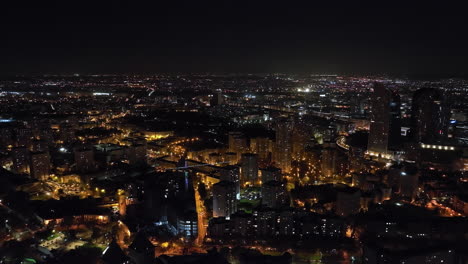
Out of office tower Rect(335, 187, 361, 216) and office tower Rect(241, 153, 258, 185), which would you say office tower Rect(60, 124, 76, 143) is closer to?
office tower Rect(241, 153, 258, 185)

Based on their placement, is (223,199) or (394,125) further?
(394,125)

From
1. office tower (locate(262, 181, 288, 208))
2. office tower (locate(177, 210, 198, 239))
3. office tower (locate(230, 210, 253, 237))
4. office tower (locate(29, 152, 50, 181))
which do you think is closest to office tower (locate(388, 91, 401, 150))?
office tower (locate(262, 181, 288, 208))

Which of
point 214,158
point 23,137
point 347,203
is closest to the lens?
point 347,203

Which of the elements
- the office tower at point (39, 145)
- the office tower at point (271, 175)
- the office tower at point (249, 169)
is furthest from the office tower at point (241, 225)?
the office tower at point (39, 145)

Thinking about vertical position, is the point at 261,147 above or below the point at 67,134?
above

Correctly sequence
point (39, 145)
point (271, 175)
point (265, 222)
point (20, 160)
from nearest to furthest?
point (265, 222) < point (271, 175) < point (20, 160) < point (39, 145)

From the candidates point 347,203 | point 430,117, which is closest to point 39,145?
point 347,203

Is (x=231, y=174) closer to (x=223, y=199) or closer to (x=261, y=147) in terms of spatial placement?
(x=223, y=199)

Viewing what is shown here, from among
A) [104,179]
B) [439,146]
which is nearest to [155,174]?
[104,179]
